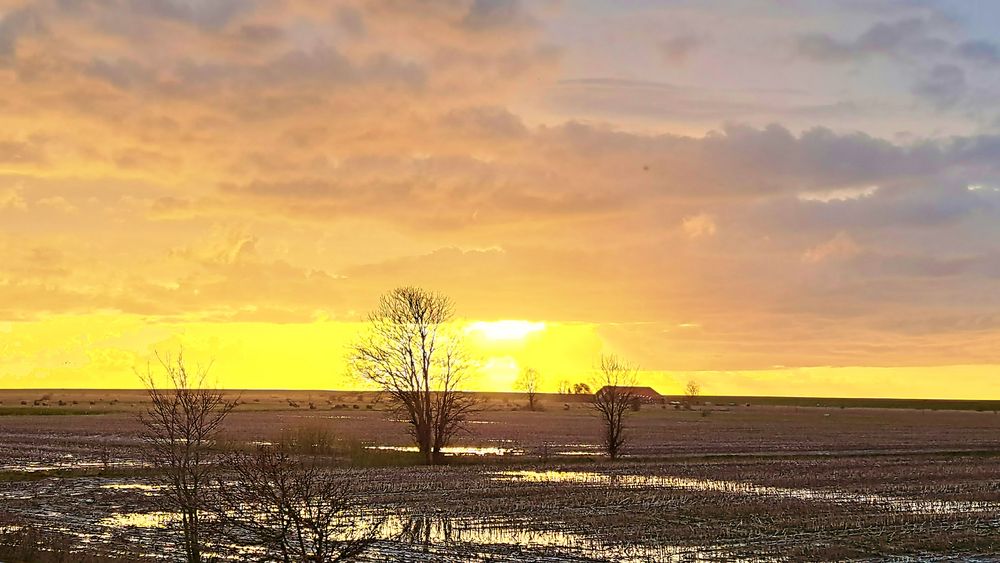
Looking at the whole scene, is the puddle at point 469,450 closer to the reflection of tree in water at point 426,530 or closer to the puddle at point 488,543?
the reflection of tree in water at point 426,530

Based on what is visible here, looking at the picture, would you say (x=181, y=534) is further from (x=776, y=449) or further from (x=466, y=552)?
(x=776, y=449)

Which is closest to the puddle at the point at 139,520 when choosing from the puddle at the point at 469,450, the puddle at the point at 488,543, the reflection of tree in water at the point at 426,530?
the puddle at the point at 488,543

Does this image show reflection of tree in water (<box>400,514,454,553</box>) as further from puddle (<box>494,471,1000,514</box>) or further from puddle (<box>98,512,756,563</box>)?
puddle (<box>494,471,1000,514</box>)

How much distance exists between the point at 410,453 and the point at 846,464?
24.3 m

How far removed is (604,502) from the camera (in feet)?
107

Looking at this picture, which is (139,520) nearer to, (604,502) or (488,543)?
(488,543)

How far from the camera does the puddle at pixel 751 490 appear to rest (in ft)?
105

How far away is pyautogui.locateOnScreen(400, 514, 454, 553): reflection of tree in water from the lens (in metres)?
24.5

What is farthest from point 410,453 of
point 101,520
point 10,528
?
point 10,528

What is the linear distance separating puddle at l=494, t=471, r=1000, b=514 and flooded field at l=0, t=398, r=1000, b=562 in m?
0.10

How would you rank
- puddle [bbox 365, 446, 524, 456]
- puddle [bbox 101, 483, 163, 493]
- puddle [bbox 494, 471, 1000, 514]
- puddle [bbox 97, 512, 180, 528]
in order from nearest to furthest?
puddle [bbox 97, 512, 180, 528] → puddle [bbox 494, 471, 1000, 514] → puddle [bbox 101, 483, 163, 493] → puddle [bbox 365, 446, 524, 456]

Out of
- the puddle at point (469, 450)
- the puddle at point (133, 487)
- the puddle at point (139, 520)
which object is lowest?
the puddle at point (139, 520)

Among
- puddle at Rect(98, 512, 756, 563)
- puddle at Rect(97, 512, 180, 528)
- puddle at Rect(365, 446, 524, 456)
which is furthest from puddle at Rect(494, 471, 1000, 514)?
puddle at Rect(97, 512, 180, 528)

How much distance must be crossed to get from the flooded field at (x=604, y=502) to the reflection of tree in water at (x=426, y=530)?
6 centimetres
